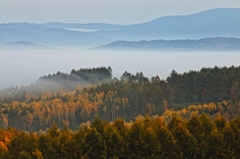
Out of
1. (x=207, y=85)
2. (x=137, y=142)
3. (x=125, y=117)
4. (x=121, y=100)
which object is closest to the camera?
(x=137, y=142)

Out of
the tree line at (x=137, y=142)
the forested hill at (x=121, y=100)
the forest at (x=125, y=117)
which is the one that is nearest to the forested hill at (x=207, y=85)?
the forested hill at (x=121, y=100)

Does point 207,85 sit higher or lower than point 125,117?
higher

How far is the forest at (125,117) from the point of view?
25109mm

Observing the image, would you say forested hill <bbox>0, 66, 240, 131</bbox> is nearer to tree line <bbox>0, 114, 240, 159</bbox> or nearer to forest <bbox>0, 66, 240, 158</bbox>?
forest <bbox>0, 66, 240, 158</bbox>

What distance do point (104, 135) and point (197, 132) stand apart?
610 centimetres

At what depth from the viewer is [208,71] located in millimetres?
84125

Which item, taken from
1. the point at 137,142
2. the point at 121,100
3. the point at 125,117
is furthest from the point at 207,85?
the point at 137,142

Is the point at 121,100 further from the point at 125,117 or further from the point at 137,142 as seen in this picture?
the point at 137,142

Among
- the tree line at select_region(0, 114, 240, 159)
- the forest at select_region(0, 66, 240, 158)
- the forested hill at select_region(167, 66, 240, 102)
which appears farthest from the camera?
the forested hill at select_region(167, 66, 240, 102)

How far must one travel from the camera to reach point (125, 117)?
6931 centimetres

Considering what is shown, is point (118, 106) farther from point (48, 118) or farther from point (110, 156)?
point (110, 156)

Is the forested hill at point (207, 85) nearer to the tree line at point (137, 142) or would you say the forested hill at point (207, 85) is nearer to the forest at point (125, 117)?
the forest at point (125, 117)

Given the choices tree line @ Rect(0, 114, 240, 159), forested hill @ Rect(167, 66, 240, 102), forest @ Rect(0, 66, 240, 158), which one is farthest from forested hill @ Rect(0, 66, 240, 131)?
tree line @ Rect(0, 114, 240, 159)

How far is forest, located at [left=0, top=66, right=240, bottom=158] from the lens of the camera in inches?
989
